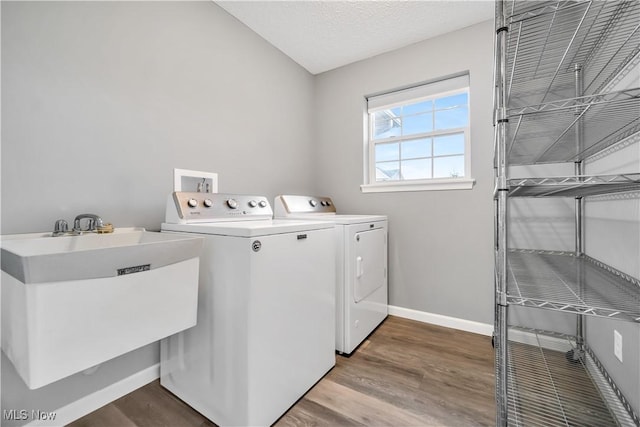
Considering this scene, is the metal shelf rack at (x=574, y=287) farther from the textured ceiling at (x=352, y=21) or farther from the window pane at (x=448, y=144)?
the textured ceiling at (x=352, y=21)

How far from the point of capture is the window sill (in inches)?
83.6

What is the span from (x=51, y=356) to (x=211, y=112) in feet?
5.07

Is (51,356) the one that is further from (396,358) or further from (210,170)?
(396,358)

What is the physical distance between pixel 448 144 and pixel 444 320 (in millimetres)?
1444

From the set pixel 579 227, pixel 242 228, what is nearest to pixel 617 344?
pixel 579 227

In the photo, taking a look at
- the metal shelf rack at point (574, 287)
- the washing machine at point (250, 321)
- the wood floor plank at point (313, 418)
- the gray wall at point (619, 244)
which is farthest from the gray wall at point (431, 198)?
the wood floor plank at point (313, 418)

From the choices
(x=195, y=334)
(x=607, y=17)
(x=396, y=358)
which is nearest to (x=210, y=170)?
(x=195, y=334)

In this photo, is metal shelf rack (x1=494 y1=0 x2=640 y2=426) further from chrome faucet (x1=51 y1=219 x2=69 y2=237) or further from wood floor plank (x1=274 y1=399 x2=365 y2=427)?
chrome faucet (x1=51 y1=219 x2=69 y2=237)

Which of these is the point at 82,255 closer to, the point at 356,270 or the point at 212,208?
the point at 212,208

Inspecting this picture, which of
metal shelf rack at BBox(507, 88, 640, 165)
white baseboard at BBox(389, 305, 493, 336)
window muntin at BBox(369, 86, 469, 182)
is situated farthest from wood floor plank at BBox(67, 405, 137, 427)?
window muntin at BBox(369, 86, 469, 182)

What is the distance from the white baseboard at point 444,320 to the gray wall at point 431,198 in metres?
0.04

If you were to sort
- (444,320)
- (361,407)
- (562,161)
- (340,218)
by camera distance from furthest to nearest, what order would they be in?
(444,320) < (340,218) < (562,161) < (361,407)

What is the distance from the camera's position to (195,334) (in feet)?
4.33

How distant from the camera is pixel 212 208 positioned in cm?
159
